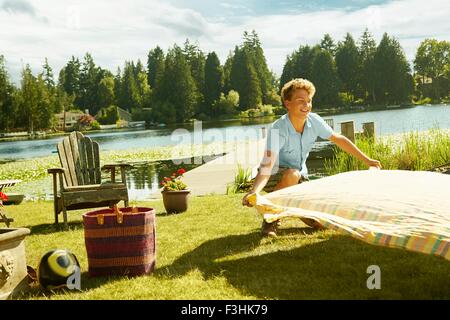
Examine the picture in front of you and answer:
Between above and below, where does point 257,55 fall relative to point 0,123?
above

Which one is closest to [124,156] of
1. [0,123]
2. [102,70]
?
[0,123]

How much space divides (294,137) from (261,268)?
145 cm

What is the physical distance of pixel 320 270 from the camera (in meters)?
3.48

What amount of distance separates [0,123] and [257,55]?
143 feet

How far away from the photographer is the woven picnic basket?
3.49 meters

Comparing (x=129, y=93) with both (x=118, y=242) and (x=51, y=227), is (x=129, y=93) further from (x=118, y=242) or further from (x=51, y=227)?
(x=118, y=242)

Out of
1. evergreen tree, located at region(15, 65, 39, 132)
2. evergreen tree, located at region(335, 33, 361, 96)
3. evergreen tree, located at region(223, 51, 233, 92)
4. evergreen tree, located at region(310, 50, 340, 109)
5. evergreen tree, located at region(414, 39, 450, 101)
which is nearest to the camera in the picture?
evergreen tree, located at region(15, 65, 39, 132)

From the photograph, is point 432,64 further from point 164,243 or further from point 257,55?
point 164,243

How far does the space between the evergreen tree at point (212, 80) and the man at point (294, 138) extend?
261 ft

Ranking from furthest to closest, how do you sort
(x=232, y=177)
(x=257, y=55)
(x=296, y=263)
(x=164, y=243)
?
(x=257, y=55)
(x=232, y=177)
(x=164, y=243)
(x=296, y=263)

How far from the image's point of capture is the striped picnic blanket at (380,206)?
2.75 metres

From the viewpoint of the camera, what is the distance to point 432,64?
8794 cm

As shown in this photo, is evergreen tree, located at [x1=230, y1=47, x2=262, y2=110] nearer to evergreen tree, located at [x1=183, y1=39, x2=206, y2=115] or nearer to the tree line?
the tree line

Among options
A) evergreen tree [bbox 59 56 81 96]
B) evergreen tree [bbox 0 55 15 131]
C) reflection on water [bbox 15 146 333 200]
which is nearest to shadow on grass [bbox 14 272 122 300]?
reflection on water [bbox 15 146 333 200]
